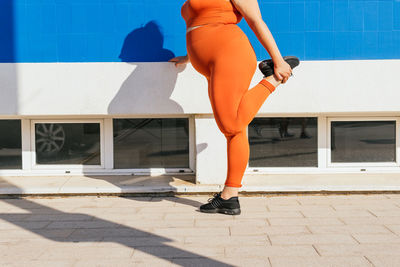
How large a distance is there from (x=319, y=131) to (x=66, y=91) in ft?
9.48

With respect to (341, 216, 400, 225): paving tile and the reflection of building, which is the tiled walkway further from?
the reflection of building

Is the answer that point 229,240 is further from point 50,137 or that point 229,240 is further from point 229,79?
point 50,137

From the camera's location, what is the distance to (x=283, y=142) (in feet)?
16.8

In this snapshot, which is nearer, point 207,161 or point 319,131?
point 207,161

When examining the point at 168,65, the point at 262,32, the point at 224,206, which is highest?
the point at 262,32

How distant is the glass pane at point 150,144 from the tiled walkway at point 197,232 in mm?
957

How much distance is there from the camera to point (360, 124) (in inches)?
201

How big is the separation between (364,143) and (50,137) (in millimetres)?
3736

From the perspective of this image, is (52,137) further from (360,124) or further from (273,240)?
(360,124)

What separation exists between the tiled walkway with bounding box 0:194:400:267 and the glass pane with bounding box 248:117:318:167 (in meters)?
0.90

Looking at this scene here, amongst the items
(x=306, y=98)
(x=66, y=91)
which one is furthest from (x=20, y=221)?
(x=306, y=98)

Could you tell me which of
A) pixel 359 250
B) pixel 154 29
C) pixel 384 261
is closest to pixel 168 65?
pixel 154 29

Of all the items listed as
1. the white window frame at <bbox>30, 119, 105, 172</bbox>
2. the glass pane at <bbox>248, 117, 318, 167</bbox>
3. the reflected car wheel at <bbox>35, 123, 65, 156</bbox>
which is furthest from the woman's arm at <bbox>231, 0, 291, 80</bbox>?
the reflected car wheel at <bbox>35, 123, 65, 156</bbox>

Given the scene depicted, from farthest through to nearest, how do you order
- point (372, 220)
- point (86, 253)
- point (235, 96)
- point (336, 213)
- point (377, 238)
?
point (336, 213)
point (235, 96)
point (372, 220)
point (377, 238)
point (86, 253)
